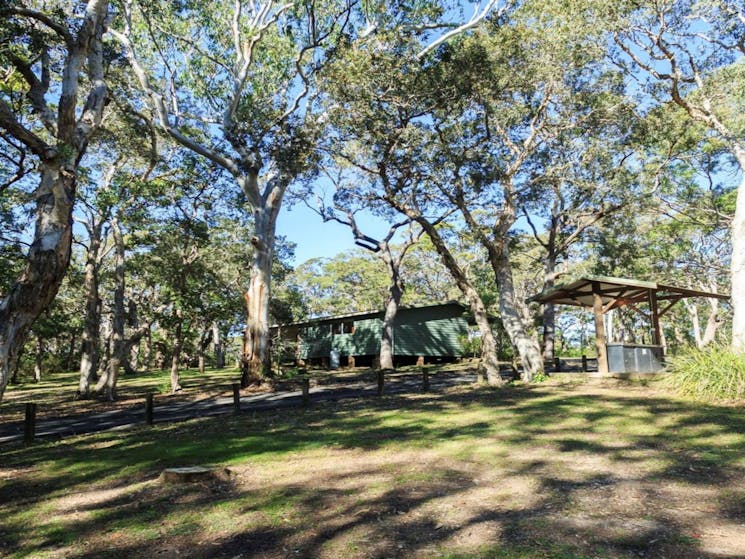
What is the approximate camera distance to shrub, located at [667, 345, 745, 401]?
11.9 metres

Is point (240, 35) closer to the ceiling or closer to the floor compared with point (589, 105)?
closer to the ceiling

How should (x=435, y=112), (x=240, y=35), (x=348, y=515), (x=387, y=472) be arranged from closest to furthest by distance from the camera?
1. (x=348, y=515)
2. (x=387, y=472)
3. (x=435, y=112)
4. (x=240, y=35)

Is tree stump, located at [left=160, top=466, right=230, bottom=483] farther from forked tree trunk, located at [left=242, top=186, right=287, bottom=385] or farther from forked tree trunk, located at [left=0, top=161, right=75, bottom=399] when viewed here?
forked tree trunk, located at [left=242, top=186, right=287, bottom=385]

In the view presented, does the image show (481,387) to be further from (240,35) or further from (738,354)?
(240,35)

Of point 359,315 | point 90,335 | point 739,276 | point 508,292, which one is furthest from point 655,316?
point 90,335

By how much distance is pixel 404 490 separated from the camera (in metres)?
6.15

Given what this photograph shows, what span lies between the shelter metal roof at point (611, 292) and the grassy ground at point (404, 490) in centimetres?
820

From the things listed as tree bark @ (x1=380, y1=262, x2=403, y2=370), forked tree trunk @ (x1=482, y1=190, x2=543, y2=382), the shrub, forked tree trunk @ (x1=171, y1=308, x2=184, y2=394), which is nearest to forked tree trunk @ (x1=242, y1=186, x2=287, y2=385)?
forked tree trunk @ (x1=171, y1=308, x2=184, y2=394)

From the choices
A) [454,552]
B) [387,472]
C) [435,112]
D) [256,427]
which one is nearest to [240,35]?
[435,112]

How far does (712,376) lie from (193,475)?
12.1 m

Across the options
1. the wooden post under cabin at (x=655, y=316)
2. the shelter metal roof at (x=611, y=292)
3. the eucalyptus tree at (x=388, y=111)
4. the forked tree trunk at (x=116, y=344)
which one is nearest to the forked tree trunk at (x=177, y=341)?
the forked tree trunk at (x=116, y=344)

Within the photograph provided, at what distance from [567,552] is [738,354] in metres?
11.7

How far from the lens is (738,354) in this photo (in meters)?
12.9

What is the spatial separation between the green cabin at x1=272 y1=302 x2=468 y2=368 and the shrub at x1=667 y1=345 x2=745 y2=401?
21.9m
